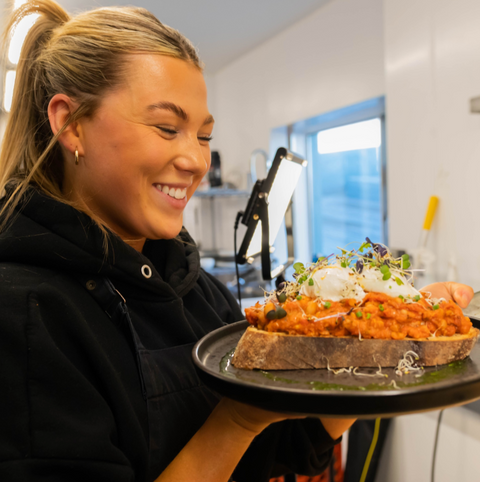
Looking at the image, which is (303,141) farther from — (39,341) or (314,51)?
(39,341)

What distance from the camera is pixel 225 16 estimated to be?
12.3ft

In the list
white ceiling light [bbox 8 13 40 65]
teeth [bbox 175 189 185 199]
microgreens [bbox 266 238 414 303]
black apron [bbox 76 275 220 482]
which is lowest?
black apron [bbox 76 275 220 482]

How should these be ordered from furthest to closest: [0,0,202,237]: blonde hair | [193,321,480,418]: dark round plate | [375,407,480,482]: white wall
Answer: [375,407,480,482]: white wall → [0,0,202,237]: blonde hair → [193,321,480,418]: dark round plate

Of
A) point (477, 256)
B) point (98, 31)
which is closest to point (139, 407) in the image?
point (98, 31)

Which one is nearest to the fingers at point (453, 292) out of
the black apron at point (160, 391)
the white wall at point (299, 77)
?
the black apron at point (160, 391)

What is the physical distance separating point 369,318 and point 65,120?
0.78m

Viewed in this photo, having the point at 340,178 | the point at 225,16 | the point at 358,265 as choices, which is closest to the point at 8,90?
the point at 358,265

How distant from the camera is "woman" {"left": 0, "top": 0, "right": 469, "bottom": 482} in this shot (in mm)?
792

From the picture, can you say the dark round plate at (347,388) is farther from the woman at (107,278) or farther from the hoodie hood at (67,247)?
the hoodie hood at (67,247)

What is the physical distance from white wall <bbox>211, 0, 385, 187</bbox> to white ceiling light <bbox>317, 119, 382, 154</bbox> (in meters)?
0.33

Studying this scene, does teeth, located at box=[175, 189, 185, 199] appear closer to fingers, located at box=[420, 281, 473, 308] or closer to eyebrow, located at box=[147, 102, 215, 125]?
eyebrow, located at box=[147, 102, 215, 125]

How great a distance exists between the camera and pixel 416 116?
2.49m

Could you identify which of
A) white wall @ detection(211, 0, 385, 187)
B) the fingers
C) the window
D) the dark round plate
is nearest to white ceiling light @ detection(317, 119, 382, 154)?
the window

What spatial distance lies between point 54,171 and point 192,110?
1.27 feet
